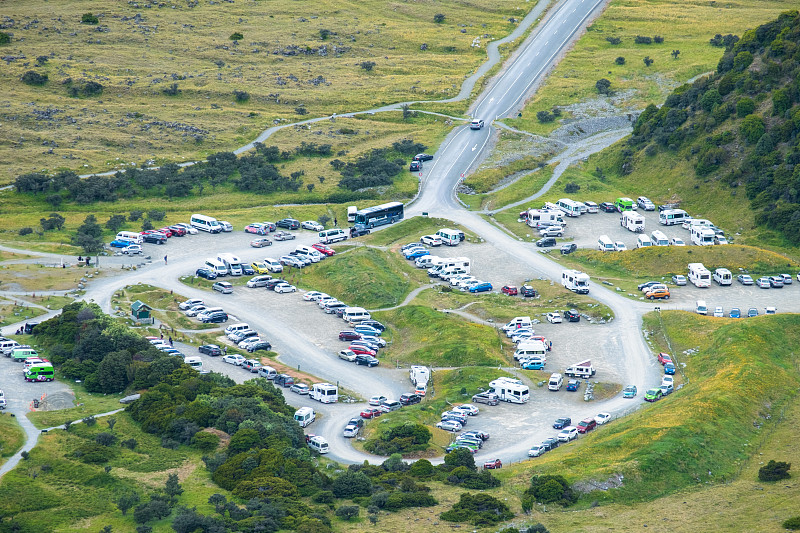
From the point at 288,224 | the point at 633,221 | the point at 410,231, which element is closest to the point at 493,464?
the point at 410,231

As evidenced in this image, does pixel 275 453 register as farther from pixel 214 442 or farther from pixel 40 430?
pixel 40 430

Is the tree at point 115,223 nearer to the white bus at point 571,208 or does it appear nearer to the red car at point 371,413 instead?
the red car at point 371,413

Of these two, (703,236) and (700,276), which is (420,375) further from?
(703,236)

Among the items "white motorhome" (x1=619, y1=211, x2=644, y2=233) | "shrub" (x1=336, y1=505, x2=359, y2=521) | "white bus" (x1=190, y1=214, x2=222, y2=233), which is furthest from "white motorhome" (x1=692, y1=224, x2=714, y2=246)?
"shrub" (x1=336, y1=505, x2=359, y2=521)

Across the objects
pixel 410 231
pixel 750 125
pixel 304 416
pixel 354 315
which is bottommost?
pixel 304 416

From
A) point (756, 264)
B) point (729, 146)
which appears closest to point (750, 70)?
point (729, 146)
